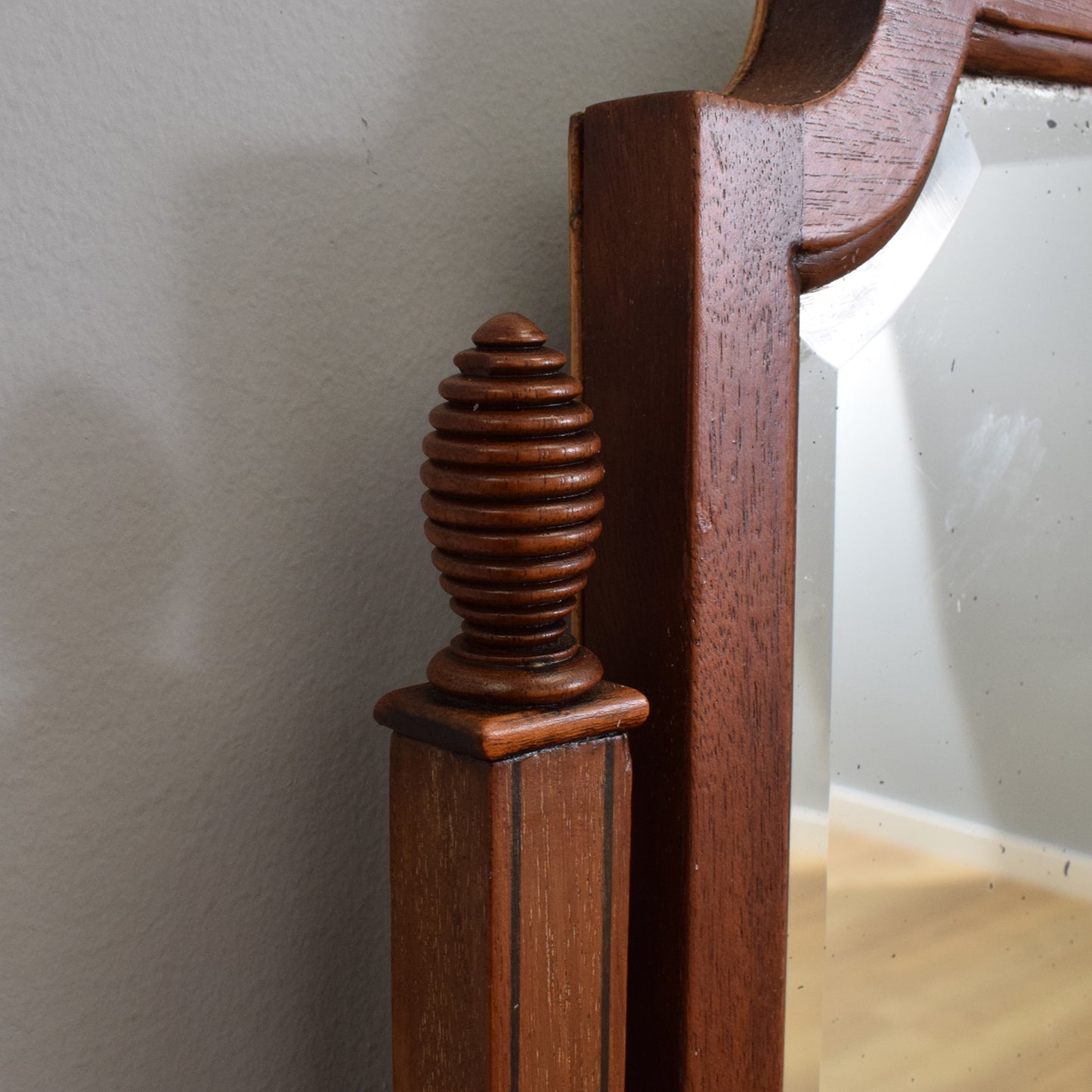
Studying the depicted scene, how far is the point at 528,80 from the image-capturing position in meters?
0.63

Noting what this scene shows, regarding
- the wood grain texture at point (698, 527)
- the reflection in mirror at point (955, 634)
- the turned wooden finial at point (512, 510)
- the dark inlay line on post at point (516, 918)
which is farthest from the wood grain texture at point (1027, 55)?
the dark inlay line on post at point (516, 918)

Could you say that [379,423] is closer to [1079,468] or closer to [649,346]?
[649,346]

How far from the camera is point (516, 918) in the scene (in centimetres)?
48

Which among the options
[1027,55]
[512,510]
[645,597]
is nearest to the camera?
[512,510]

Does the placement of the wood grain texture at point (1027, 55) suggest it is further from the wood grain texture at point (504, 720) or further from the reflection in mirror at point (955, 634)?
the wood grain texture at point (504, 720)

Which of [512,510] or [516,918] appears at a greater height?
[512,510]

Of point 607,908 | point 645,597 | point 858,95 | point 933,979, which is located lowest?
point 933,979

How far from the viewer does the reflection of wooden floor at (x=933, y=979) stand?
641mm

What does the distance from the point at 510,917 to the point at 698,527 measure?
19cm

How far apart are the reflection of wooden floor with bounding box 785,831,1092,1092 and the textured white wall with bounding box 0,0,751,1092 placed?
→ 0.24 metres

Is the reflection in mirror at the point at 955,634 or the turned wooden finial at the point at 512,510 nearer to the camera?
the turned wooden finial at the point at 512,510

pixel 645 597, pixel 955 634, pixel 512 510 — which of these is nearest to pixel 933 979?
pixel 955 634

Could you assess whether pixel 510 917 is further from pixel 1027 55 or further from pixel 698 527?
pixel 1027 55

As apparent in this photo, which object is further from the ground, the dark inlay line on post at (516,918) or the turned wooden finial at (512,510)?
the turned wooden finial at (512,510)
